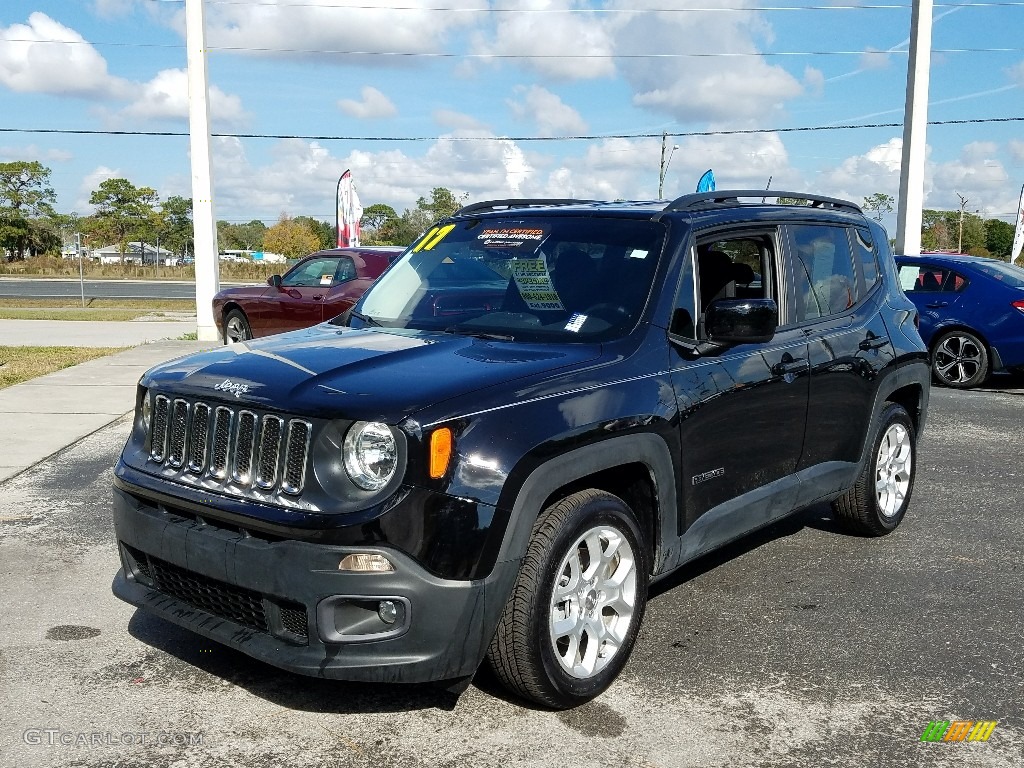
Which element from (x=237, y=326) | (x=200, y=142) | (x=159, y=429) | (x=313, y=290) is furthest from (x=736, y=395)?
(x=200, y=142)

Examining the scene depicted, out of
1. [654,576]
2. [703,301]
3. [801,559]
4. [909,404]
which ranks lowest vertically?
[801,559]

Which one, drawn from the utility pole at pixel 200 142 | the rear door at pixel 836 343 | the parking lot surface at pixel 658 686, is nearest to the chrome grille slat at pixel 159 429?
the parking lot surface at pixel 658 686

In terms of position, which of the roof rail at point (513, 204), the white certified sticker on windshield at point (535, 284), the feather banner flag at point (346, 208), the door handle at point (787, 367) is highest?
the feather banner flag at point (346, 208)

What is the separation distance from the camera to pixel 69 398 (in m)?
10.8

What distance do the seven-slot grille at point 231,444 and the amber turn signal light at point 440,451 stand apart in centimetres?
42

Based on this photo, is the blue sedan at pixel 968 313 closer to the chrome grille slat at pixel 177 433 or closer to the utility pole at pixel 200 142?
the chrome grille slat at pixel 177 433

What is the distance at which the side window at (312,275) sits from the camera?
1347cm

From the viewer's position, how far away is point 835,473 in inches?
206

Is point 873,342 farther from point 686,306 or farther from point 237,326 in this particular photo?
point 237,326

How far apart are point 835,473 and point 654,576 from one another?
1.63 metres

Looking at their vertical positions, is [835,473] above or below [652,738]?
above

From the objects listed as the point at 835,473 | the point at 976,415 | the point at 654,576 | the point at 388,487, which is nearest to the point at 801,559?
the point at 835,473

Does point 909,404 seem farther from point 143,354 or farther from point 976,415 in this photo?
point 143,354

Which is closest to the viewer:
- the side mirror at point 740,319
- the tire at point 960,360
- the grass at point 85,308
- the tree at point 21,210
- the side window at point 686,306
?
the side mirror at point 740,319
